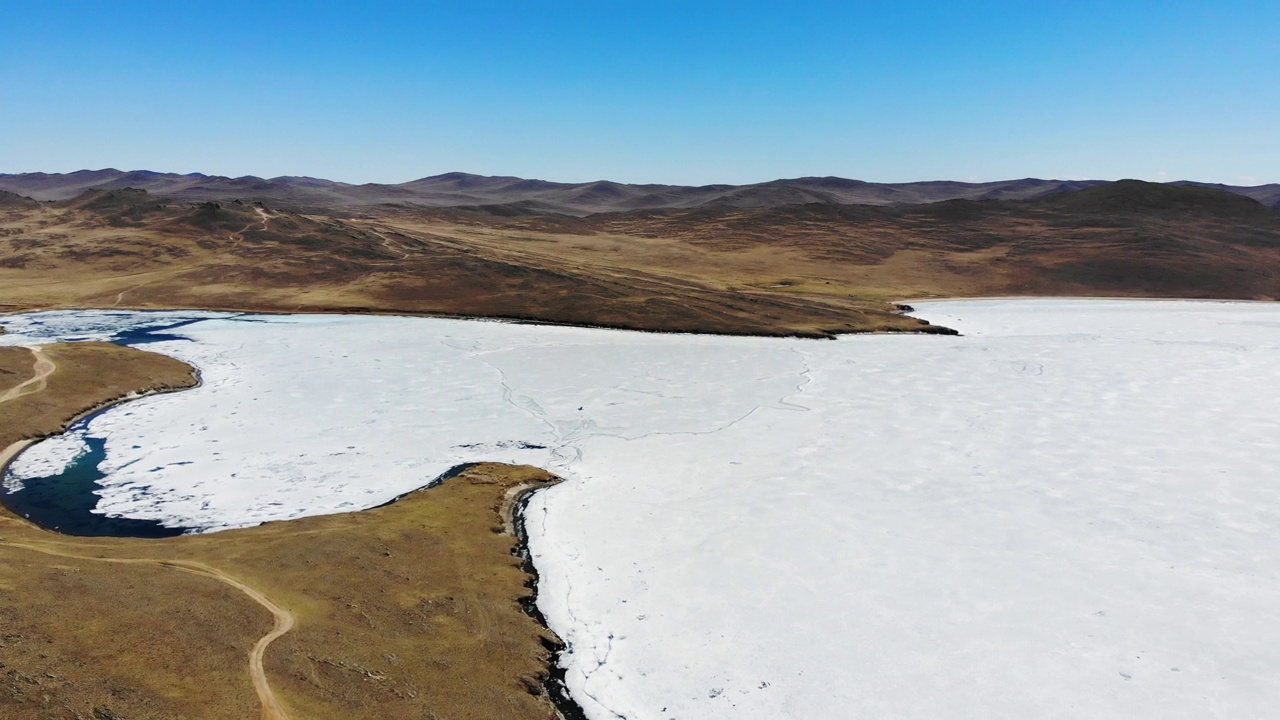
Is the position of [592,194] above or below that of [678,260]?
above

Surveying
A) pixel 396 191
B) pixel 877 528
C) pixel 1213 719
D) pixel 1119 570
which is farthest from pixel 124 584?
pixel 396 191

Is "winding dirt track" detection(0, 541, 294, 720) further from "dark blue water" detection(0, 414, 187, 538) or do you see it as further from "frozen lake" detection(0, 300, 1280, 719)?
"frozen lake" detection(0, 300, 1280, 719)

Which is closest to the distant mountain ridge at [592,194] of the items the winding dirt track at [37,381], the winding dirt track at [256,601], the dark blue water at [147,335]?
the dark blue water at [147,335]

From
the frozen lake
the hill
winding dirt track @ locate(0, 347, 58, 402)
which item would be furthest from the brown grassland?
the hill

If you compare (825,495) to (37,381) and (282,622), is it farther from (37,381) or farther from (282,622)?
(37,381)

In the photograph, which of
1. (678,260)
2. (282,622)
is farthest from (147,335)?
(678,260)

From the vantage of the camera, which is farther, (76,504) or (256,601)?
(76,504)

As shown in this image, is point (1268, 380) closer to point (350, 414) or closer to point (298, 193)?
point (350, 414)
